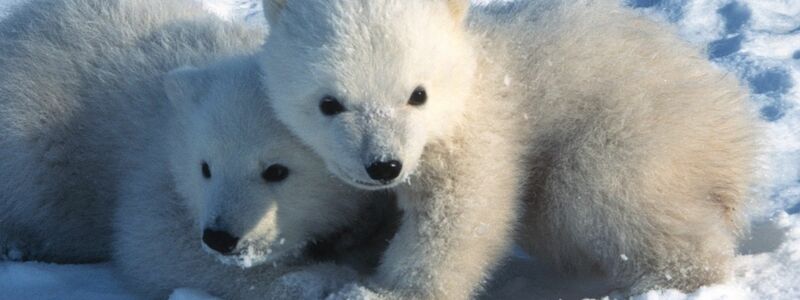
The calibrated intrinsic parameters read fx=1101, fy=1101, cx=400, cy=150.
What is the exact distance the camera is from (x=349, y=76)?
371 centimetres

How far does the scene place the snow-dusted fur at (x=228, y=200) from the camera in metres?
4.14

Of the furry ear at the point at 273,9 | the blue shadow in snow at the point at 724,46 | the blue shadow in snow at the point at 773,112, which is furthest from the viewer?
the blue shadow in snow at the point at 724,46

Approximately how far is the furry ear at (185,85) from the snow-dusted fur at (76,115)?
16.0 inches

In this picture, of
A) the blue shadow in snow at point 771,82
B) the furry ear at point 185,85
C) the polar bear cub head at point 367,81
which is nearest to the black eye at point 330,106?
the polar bear cub head at point 367,81

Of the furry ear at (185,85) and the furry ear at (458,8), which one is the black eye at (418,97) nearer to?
the furry ear at (458,8)

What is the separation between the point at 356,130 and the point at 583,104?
1.08m

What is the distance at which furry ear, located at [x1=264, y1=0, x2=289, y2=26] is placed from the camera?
4.13 m

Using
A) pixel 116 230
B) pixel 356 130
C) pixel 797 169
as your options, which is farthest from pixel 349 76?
pixel 797 169

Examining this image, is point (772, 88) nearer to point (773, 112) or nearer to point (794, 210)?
point (773, 112)

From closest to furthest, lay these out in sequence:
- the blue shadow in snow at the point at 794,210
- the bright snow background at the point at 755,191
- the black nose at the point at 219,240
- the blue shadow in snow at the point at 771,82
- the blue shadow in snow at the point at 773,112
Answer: the black nose at the point at 219,240
the bright snow background at the point at 755,191
the blue shadow in snow at the point at 794,210
the blue shadow in snow at the point at 773,112
the blue shadow in snow at the point at 771,82

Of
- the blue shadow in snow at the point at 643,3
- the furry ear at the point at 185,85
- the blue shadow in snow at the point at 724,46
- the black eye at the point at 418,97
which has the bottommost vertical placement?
the blue shadow in snow at the point at 643,3

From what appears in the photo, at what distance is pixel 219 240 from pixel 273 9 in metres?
0.89

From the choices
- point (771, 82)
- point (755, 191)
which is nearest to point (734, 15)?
point (771, 82)

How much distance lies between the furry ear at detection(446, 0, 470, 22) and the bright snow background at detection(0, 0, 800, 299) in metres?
1.18
